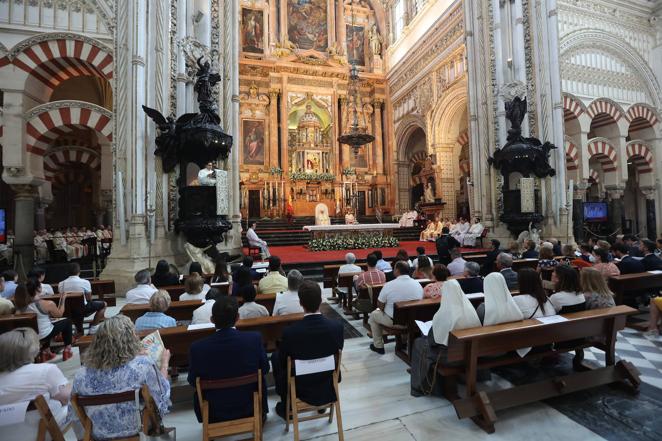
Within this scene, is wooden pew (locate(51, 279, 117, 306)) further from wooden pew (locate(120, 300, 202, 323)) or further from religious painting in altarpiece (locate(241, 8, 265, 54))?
religious painting in altarpiece (locate(241, 8, 265, 54))

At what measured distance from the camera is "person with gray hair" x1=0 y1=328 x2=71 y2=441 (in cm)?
174

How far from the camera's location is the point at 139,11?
713 cm

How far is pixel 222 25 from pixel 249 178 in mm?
9484

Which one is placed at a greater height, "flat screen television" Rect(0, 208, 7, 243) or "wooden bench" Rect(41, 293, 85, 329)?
"flat screen television" Rect(0, 208, 7, 243)

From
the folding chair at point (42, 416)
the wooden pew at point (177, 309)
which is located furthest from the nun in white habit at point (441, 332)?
the folding chair at point (42, 416)

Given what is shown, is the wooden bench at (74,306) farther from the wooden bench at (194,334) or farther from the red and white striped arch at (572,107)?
the red and white striped arch at (572,107)

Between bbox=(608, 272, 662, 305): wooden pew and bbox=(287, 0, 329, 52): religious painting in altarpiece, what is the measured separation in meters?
19.5

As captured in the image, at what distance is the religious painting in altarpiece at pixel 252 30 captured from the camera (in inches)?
741

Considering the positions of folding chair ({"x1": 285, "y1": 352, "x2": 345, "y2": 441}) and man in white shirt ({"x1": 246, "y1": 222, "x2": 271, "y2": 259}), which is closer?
folding chair ({"x1": 285, "y1": 352, "x2": 345, "y2": 441})

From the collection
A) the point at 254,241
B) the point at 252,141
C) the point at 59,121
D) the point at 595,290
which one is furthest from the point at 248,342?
the point at 252,141

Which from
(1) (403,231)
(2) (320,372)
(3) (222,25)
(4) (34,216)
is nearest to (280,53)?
(3) (222,25)

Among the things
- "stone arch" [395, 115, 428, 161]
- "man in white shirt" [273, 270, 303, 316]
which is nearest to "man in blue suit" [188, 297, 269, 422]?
"man in white shirt" [273, 270, 303, 316]

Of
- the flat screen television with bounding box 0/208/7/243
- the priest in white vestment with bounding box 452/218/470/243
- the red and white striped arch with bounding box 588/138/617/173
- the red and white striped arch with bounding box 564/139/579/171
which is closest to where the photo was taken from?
the flat screen television with bounding box 0/208/7/243

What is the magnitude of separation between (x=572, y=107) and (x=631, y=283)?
10.9 m
